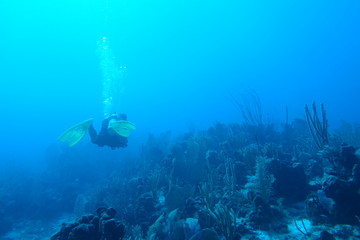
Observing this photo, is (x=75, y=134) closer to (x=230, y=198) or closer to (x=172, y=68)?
(x=230, y=198)

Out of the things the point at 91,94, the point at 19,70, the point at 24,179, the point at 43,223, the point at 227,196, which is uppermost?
the point at 91,94

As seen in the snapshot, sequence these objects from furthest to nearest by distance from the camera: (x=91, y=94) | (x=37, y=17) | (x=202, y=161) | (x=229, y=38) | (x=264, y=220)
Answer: (x=91, y=94) → (x=229, y=38) → (x=37, y=17) → (x=202, y=161) → (x=264, y=220)

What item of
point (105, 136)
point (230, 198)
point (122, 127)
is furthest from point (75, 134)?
point (230, 198)

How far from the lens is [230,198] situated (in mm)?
6598

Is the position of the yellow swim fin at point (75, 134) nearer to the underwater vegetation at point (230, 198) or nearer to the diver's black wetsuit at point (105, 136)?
the diver's black wetsuit at point (105, 136)

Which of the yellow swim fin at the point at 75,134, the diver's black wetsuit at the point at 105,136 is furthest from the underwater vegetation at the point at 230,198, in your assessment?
the diver's black wetsuit at the point at 105,136

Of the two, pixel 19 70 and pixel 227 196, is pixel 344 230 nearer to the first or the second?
pixel 227 196

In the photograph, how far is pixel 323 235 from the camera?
13.6 ft

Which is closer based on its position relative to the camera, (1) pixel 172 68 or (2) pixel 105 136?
(2) pixel 105 136

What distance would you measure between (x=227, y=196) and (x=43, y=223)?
10222 millimetres

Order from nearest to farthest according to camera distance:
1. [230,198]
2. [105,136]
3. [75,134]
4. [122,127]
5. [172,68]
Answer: [230,198], [75,134], [122,127], [105,136], [172,68]

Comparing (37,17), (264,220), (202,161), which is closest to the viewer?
(264,220)

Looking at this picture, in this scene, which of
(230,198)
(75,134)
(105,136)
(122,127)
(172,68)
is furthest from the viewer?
(172,68)

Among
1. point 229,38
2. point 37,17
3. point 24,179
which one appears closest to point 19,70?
point 37,17
